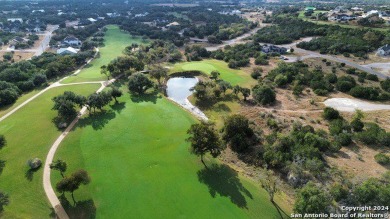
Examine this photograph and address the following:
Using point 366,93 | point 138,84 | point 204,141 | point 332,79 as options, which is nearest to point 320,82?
point 332,79

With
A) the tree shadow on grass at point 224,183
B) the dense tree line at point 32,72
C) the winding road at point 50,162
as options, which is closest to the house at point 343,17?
the winding road at point 50,162

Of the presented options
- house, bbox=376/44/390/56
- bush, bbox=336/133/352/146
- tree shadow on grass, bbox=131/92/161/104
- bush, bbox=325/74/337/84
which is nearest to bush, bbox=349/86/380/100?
bush, bbox=325/74/337/84

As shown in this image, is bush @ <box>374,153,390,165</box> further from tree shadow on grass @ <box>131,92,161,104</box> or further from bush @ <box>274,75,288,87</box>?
tree shadow on grass @ <box>131,92,161,104</box>

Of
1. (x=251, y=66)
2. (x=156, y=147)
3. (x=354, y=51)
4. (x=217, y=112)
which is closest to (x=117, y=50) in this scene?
(x=251, y=66)

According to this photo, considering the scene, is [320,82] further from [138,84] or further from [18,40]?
[18,40]

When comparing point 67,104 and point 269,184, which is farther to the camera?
point 67,104

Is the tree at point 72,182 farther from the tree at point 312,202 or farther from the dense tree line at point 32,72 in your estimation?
the dense tree line at point 32,72

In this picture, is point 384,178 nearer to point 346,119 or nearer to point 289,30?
point 346,119
